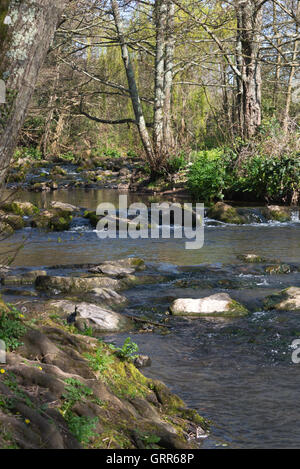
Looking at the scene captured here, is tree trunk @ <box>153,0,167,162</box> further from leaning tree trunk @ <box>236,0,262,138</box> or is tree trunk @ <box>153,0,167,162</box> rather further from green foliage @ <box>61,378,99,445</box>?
green foliage @ <box>61,378,99,445</box>

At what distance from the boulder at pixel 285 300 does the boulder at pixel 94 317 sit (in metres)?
1.77

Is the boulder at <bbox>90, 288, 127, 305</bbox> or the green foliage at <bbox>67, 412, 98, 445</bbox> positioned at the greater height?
the green foliage at <bbox>67, 412, 98, 445</bbox>

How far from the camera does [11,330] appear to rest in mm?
3707

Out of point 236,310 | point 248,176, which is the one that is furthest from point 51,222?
point 236,310

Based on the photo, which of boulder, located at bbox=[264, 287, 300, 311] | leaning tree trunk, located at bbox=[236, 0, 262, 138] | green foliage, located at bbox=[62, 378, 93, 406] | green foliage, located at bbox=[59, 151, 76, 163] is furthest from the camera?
green foliage, located at bbox=[59, 151, 76, 163]

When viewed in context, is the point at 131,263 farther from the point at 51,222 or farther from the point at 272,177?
the point at 272,177

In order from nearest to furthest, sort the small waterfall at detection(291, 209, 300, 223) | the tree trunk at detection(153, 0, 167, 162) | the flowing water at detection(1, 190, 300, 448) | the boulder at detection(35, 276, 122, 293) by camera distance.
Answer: the flowing water at detection(1, 190, 300, 448)
the boulder at detection(35, 276, 122, 293)
the small waterfall at detection(291, 209, 300, 223)
the tree trunk at detection(153, 0, 167, 162)

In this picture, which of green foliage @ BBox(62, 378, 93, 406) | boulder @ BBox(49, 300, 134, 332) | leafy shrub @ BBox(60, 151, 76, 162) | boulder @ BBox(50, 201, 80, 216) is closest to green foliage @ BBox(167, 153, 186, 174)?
boulder @ BBox(50, 201, 80, 216)

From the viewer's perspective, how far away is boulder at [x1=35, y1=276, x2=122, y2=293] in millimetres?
7445

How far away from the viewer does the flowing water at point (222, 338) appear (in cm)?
411

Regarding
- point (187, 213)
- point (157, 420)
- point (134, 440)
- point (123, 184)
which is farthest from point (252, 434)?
point (123, 184)

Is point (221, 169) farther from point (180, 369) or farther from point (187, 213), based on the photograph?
point (180, 369)

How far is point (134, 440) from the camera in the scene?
127 inches

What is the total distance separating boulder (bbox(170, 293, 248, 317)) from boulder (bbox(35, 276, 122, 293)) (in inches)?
50.6
